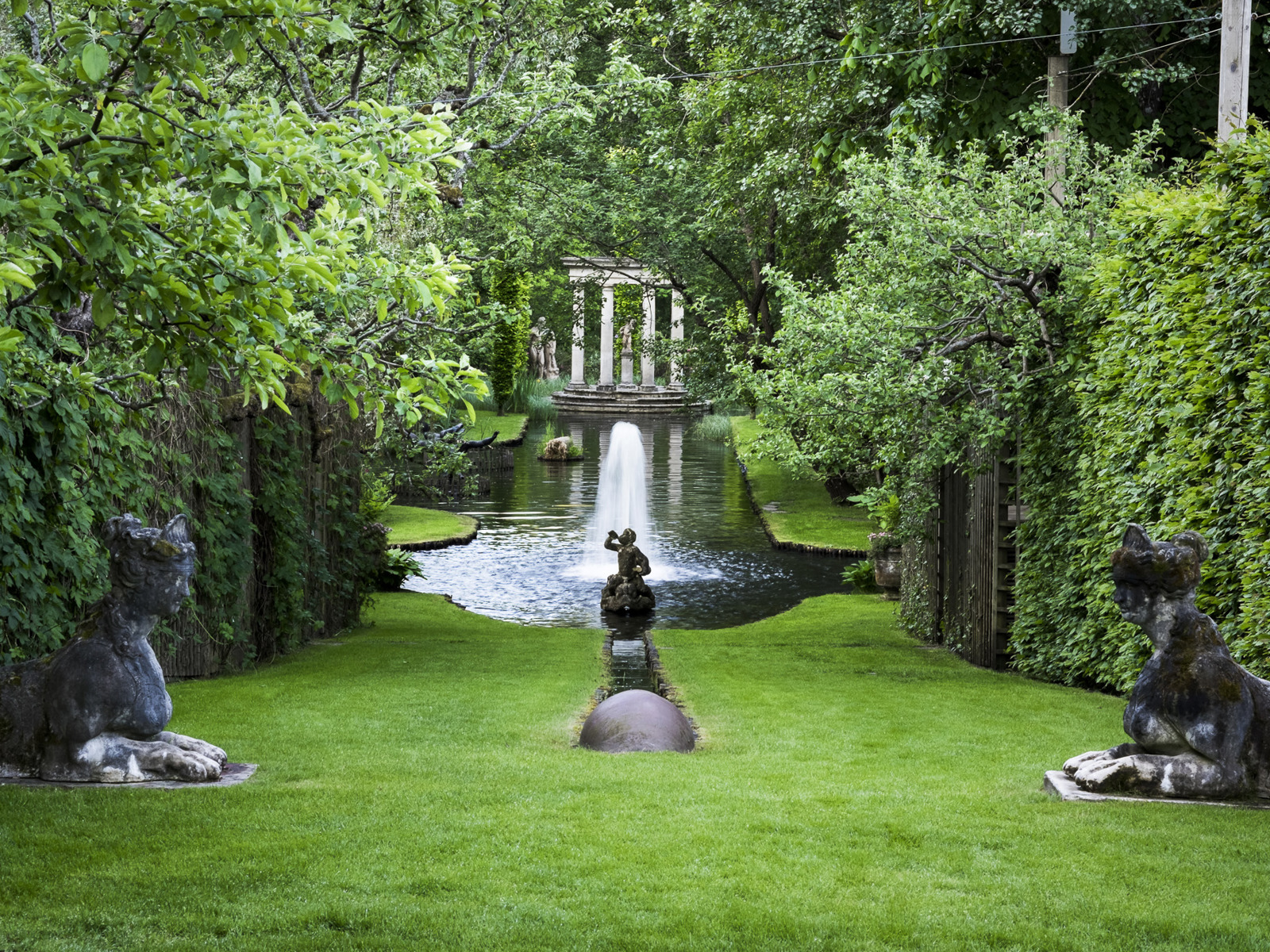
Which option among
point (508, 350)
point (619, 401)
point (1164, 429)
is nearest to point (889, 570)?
point (1164, 429)

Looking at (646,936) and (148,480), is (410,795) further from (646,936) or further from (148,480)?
(148,480)

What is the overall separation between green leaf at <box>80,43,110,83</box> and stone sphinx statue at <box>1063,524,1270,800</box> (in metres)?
4.42

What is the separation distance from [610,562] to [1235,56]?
11.4 meters

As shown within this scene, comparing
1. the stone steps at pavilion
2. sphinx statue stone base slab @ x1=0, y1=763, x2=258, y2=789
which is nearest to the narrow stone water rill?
sphinx statue stone base slab @ x1=0, y1=763, x2=258, y2=789

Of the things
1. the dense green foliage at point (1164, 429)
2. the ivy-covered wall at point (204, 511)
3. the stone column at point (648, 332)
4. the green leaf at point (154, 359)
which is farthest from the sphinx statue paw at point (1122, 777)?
the stone column at point (648, 332)

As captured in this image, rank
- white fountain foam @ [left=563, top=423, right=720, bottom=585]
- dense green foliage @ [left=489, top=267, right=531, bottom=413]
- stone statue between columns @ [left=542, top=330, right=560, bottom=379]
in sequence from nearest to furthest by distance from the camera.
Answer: white fountain foam @ [left=563, top=423, right=720, bottom=585], dense green foliage @ [left=489, top=267, right=531, bottom=413], stone statue between columns @ [left=542, top=330, right=560, bottom=379]

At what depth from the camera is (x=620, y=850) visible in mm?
4715

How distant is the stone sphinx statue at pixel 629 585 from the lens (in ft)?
49.6

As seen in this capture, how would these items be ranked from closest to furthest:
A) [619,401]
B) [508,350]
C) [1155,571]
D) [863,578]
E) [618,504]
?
[1155,571] → [863,578] → [618,504] → [508,350] → [619,401]

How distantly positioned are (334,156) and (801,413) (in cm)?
721

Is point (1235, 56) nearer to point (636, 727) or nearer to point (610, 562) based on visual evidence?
point (636, 727)

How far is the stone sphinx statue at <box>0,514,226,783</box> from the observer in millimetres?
5406

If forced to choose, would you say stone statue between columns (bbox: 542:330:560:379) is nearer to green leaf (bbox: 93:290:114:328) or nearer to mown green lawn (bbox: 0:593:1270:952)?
mown green lawn (bbox: 0:593:1270:952)

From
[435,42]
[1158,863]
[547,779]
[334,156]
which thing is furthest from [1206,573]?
[435,42]
